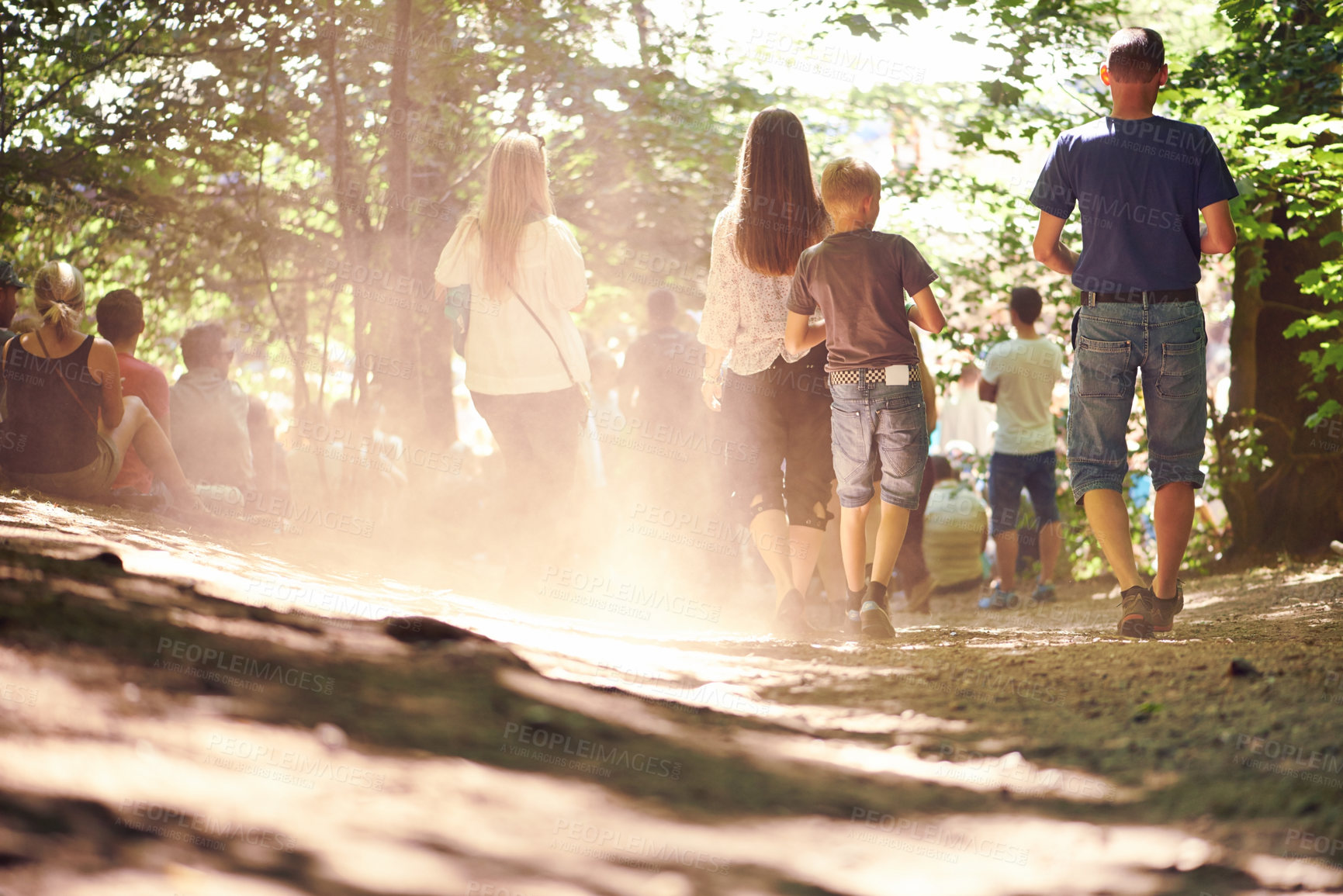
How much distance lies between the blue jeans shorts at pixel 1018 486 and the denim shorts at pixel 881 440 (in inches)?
131

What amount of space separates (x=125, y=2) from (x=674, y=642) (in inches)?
297

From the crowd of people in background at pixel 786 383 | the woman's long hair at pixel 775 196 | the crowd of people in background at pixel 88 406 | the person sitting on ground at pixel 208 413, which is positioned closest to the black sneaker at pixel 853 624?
the crowd of people in background at pixel 786 383

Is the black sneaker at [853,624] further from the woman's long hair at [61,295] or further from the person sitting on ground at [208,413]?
the person sitting on ground at [208,413]

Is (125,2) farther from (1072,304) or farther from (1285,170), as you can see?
(1285,170)

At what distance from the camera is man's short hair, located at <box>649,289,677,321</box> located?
333 inches

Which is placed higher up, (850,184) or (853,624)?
(850,184)

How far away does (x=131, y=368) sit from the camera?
6625 millimetres

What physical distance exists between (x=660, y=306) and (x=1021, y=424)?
8.93 feet

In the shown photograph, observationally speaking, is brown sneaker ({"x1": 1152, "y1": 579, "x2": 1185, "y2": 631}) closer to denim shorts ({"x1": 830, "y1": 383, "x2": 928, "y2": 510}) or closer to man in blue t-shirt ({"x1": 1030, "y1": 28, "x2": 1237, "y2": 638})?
man in blue t-shirt ({"x1": 1030, "y1": 28, "x2": 1237, "y2": 638})

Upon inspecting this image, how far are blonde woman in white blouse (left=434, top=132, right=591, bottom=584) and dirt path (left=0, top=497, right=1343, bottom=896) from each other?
2.03 m

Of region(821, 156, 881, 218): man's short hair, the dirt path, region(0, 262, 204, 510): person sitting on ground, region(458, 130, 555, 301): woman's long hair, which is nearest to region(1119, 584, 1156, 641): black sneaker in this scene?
the dirt path

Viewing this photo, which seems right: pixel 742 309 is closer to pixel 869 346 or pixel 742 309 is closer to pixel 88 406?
pixel 869 346

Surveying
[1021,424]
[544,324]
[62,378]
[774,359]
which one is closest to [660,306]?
[1021,424]

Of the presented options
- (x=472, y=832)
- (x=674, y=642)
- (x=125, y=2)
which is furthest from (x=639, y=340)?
(x=472, y=832)
